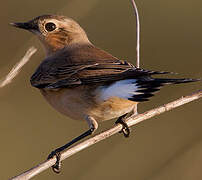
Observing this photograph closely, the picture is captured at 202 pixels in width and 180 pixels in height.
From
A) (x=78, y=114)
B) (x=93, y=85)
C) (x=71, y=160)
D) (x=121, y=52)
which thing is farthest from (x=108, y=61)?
(x=121, y=52)

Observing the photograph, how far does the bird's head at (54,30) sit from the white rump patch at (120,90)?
1.40m

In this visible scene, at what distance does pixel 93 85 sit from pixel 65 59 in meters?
0.70

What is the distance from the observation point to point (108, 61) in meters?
4.32

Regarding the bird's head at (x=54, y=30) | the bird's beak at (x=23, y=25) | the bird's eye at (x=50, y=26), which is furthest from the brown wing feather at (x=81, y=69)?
the bird's beak at (x=23, y=25)

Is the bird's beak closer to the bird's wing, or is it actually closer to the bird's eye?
the bird's eye

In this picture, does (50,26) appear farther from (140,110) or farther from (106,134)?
(140,110)

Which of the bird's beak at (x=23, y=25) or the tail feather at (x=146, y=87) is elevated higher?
the bird's beak at (x=23, y=25)

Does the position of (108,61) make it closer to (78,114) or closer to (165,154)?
(78,114)

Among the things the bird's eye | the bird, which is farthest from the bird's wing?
the bird's eye

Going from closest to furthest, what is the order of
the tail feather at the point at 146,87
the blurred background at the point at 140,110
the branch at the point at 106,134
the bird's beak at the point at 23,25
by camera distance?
the branch at the point at 106,134, the tail feather at the point at 146,87, the blurred background at the point at 140,110, the bird's beak at the point at 23,25

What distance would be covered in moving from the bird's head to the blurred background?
197 mm

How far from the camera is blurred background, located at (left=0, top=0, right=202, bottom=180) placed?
16.3 feet

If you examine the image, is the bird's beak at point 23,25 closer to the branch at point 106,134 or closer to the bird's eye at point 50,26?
the bird's eye at point 50,26

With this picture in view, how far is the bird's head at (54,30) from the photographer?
17.0 feet
